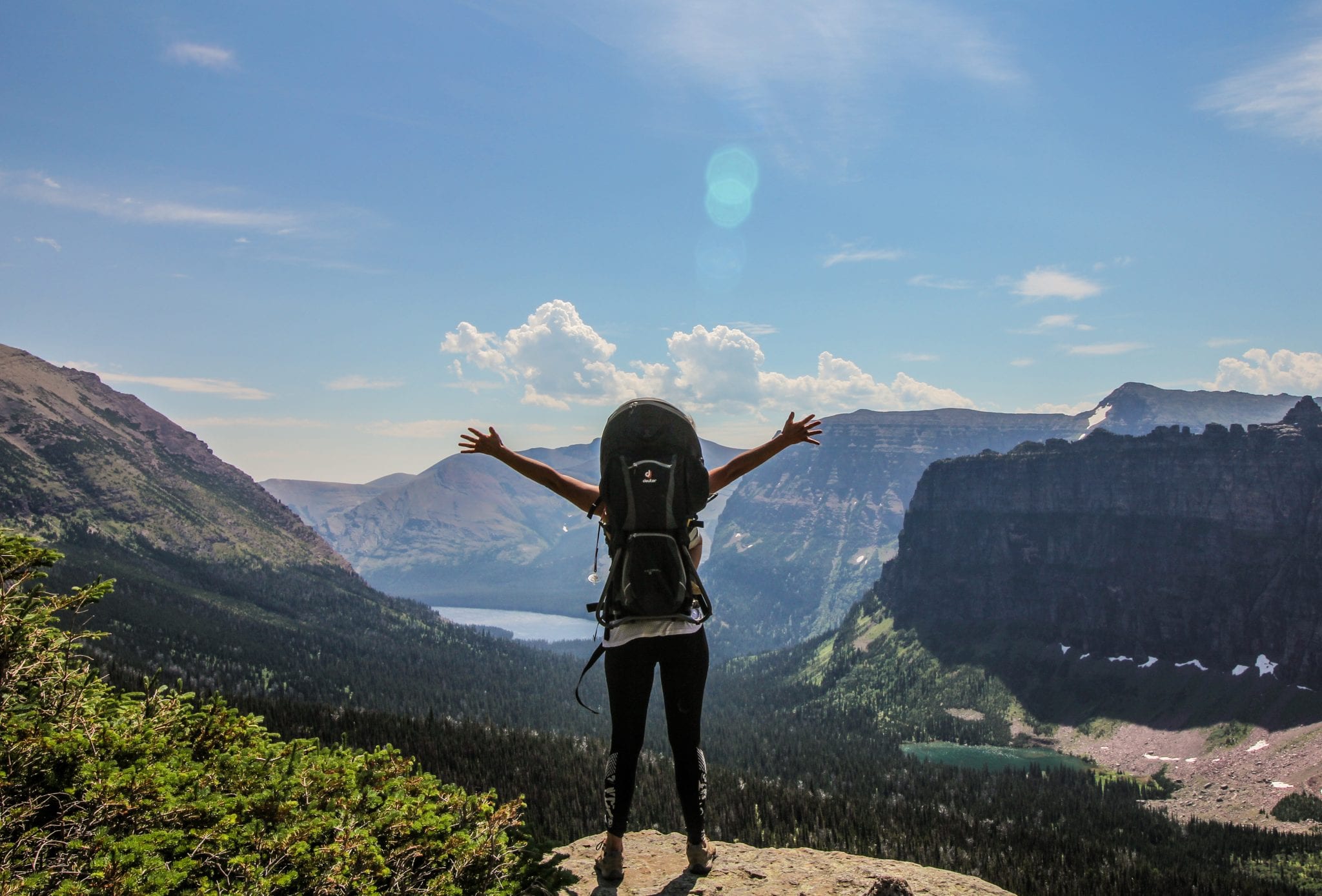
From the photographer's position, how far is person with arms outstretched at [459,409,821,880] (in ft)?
37.1

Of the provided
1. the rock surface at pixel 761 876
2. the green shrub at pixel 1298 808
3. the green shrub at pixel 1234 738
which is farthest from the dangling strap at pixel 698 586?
the green shrub at pixel 1234 738

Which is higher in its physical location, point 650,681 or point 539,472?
point 539,472

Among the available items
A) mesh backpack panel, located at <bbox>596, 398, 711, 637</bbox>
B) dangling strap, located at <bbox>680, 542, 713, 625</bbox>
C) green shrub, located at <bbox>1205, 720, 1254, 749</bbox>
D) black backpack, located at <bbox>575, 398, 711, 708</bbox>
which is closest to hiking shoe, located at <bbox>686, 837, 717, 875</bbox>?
black backpack, located at <bbox>575, 398, 711, 708</bbox>

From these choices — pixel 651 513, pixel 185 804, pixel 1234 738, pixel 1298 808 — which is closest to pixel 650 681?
pixel 651 513

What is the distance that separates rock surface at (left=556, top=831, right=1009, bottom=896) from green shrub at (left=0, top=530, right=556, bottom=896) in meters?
2.26

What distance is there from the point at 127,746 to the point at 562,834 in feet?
259

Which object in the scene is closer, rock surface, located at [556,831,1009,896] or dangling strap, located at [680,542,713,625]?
dangling strap, located at [680,542,713,625]

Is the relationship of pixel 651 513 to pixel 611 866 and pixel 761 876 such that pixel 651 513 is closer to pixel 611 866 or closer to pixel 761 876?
pixel 611 866

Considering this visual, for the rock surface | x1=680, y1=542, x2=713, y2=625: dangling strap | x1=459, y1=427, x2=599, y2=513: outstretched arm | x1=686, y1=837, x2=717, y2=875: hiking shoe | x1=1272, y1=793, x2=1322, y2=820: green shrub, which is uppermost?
x1=459, y1=427, x2=599, y2=513: outstretched arm

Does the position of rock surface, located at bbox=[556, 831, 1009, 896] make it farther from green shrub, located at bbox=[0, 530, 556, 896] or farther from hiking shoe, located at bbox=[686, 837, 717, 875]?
green shrub, located at bbox=[0, 530, 556, 896]

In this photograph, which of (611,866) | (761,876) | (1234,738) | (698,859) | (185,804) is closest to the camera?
(185,804)

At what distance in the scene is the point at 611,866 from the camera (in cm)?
1155

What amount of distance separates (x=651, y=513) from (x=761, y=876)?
6150 millimetres

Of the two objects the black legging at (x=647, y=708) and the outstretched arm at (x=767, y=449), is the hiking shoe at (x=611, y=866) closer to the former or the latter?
the black legging at (x=647, y=708)
